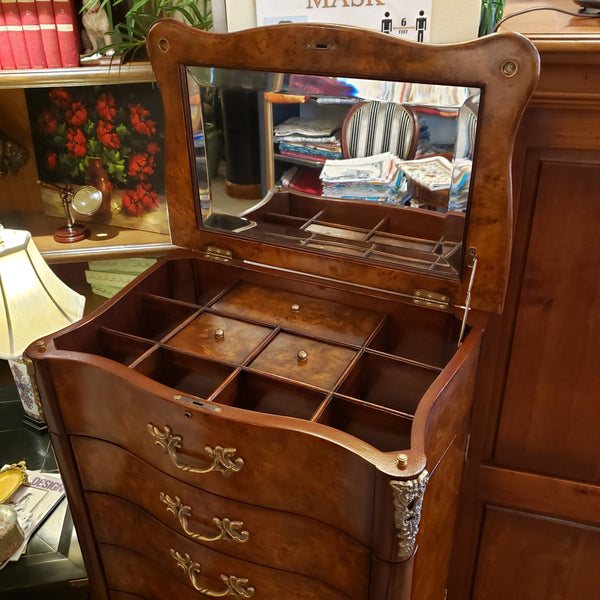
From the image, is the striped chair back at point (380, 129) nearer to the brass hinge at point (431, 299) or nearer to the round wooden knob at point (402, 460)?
the brass hinge at point (431, 299)

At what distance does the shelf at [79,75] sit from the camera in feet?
4.76

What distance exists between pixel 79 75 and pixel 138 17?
196 mm

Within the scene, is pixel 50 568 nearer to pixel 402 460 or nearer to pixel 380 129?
pixel 402 460

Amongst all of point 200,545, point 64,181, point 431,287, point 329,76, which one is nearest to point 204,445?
point 200,545

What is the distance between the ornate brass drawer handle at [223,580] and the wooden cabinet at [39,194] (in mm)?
789

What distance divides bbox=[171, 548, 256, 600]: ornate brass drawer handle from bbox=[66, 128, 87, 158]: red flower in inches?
40.9

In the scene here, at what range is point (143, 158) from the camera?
1.65 m

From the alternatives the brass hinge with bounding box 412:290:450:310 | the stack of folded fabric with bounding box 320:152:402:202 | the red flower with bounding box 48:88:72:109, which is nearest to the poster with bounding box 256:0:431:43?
the stack of folded fabric with bounding box 320:152:402:202

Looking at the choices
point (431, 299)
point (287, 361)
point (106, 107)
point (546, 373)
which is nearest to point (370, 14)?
point (431, 299)

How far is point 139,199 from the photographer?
5.61 feet

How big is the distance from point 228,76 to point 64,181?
0.79m


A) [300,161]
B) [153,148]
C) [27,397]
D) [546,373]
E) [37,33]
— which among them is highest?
[37,33]

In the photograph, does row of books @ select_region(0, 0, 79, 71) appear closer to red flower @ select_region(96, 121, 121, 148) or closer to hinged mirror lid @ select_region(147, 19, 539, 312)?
red flower @ select_region(96, 121, 121, 148)

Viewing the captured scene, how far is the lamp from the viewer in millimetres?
1281
